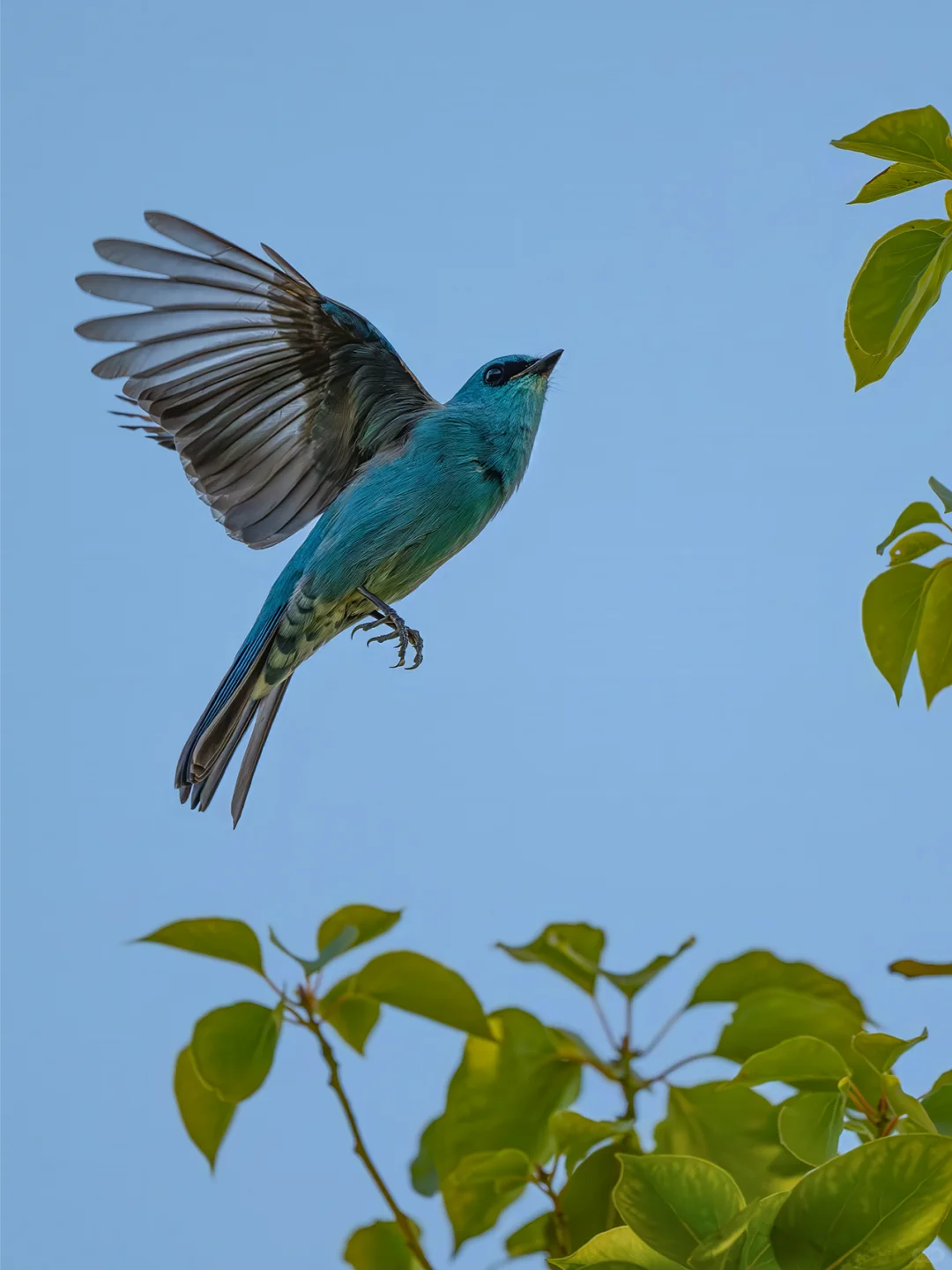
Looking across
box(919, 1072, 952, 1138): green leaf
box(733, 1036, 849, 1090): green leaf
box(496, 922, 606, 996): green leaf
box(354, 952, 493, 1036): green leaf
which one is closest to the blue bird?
box(496, 922, 606, 996): green leaf

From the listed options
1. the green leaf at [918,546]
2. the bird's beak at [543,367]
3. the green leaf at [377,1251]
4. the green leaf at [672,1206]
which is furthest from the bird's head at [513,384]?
the green leaf at [672,1206]

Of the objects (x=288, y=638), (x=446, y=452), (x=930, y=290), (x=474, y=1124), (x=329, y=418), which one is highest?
(x=329, y=418)

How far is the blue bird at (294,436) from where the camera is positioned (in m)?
2.13

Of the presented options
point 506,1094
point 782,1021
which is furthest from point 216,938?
point 782,1021

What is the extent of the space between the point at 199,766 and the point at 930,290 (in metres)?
1.42

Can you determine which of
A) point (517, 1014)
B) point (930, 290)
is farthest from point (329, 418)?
point (930, 290)

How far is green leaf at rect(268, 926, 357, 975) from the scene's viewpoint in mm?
1312

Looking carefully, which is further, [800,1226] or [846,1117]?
[846,1117]

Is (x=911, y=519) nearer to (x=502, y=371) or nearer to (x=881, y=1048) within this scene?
(x=881, y=1048)

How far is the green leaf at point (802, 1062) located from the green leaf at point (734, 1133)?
107mm

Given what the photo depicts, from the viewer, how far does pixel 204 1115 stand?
1408mm

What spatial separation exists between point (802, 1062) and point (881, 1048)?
87 mm

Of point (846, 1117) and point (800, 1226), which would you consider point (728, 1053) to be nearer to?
point (846, 1117)

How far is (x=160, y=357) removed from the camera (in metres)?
2.23
